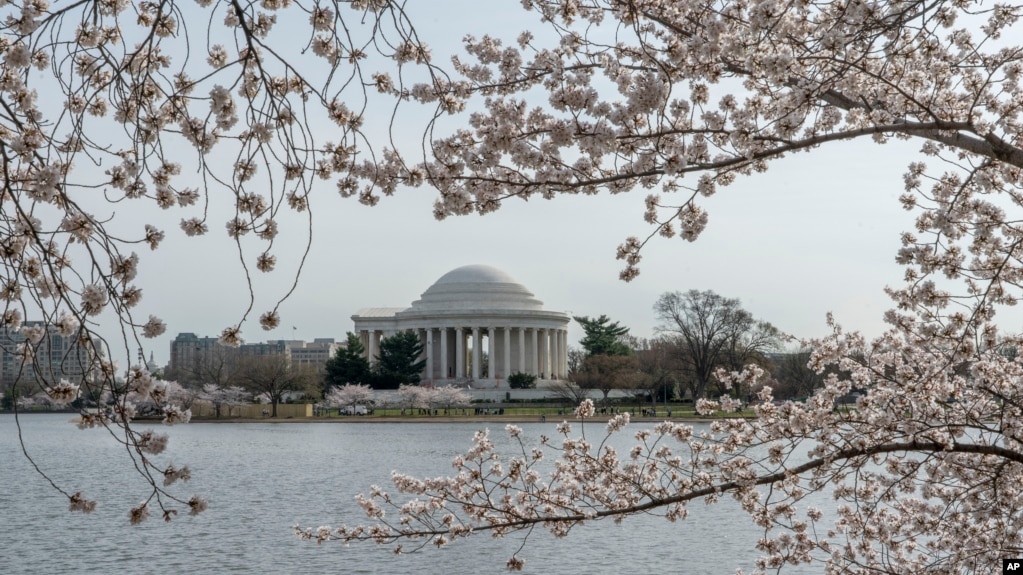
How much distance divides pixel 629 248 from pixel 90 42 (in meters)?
3.42

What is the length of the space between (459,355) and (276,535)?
7239 cm

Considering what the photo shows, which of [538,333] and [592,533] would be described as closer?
[592,533]

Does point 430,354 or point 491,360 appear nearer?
point 491,360

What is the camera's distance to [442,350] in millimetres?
89750

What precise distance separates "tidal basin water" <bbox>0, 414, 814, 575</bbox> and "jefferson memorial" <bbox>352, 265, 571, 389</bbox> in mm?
54335

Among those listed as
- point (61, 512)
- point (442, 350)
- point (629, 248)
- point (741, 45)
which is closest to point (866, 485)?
point (629, 248)

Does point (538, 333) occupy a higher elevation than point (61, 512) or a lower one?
higher

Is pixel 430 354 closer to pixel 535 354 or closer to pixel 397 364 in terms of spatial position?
pixel 535 354

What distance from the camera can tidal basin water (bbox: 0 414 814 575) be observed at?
16.2 meters

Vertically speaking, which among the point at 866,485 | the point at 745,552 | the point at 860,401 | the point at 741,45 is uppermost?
the point at 741,45

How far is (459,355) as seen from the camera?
91.4 metres

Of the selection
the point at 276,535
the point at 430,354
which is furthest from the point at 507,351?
the point at 276,535

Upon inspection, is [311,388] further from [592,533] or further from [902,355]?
[902,355]

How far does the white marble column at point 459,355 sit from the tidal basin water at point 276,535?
57.3 metres
